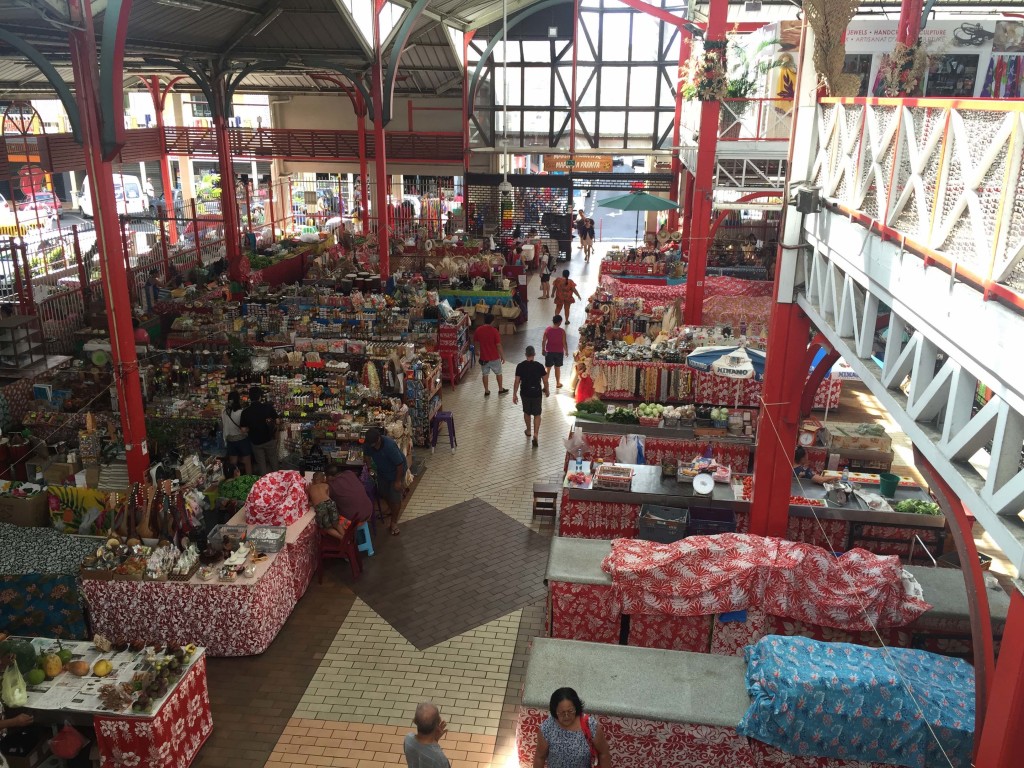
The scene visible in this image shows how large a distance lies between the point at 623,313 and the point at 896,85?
29.9 feet

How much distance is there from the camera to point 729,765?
577 centimetres

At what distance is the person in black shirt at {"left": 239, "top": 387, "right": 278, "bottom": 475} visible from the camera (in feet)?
33.4

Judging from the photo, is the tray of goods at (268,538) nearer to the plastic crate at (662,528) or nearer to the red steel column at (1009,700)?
the plastic crate at (662,528)

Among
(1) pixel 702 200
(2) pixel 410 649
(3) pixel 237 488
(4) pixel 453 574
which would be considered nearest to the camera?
(2) pixel 410 649

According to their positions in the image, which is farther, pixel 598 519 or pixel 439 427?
pixel 439 427

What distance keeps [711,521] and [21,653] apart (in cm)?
624

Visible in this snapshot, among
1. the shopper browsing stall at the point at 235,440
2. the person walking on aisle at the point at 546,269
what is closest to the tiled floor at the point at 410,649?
the shopper browsing stall at the point at 235,440

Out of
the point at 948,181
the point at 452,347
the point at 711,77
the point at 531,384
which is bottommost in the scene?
the point at 452,347

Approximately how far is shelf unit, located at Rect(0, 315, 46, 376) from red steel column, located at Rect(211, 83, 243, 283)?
725 centimetres

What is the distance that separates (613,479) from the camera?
29.4ft

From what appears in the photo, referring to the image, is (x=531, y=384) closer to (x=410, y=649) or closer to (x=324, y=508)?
(x=324, y=508)

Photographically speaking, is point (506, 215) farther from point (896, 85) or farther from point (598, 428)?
point (896, 85)

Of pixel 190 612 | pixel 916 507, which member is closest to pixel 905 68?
pixel 916 507

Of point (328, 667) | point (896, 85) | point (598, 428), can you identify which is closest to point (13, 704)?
point (328, 667)
